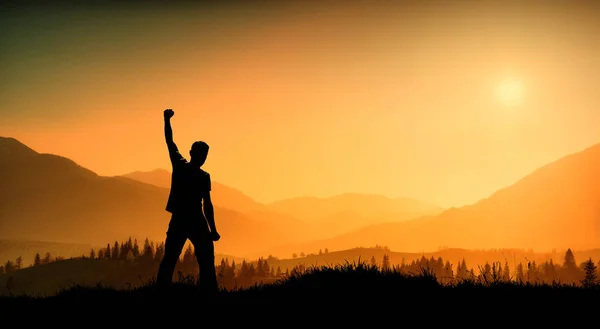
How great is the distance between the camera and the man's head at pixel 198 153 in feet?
46.4

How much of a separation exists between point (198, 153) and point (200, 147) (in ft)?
0.63

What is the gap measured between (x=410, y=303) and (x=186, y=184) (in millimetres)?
7210

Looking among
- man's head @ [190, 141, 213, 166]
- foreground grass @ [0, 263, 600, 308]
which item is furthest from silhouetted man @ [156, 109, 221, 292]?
foreground grass @ [0, 263, 600, 308]

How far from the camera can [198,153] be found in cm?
1420

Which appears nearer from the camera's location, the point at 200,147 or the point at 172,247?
the point at 172,247

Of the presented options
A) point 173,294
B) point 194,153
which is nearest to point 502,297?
point 173,294

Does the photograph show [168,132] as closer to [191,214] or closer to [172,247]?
[191,214]

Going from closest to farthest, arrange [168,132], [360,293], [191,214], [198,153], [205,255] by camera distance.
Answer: [360,293], [205,255], [191,214], [198,153], [168,132]

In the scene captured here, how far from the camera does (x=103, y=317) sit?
9039mm

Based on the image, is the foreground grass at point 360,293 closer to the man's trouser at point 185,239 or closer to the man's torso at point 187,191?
the man's trouser at point 185,239

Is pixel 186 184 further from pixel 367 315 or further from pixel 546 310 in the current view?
pixel 546 310

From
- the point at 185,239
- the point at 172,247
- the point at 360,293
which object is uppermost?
the point at 185,239

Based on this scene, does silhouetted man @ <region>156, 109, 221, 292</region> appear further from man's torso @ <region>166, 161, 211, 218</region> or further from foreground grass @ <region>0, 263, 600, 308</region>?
foreground grass @ <region>0, 263, 600, 308</region>

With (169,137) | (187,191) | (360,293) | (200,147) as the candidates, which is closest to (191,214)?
(187,191)
